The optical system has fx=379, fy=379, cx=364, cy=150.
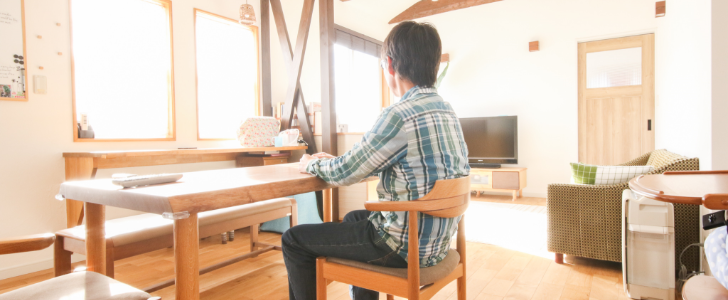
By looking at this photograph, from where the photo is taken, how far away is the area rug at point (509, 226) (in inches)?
112

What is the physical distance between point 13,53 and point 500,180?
4.82m

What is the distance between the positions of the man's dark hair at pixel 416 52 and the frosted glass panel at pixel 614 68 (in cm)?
458

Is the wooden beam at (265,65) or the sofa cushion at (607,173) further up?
the wooden beam at (265,65)

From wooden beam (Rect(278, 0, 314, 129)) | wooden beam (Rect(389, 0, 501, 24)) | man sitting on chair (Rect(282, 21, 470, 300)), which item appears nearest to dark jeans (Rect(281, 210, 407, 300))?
man sitting on chair (Rect(282, 21, 470, 300))

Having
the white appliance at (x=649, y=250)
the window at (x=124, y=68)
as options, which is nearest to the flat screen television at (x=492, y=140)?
the white appliance at (x=649, y=250)

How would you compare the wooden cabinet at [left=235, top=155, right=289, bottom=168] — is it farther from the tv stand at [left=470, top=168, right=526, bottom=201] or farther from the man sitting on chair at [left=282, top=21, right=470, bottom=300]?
the tv stand at [left=470, top=168, right=526, bottom=201]

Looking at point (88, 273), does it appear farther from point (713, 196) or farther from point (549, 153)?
point (549, 153)

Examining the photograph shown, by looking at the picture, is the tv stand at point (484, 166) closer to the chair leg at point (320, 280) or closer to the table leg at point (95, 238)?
the chair leg at point (320, 280)

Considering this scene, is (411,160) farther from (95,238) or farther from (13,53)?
(13,53)

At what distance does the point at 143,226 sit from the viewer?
175 centimetres

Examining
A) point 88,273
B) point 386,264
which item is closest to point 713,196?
point 386,264

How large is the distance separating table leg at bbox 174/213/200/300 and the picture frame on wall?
2122 mm

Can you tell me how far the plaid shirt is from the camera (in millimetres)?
1064

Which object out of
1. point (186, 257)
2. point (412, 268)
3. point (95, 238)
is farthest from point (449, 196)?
point (95, 238)
